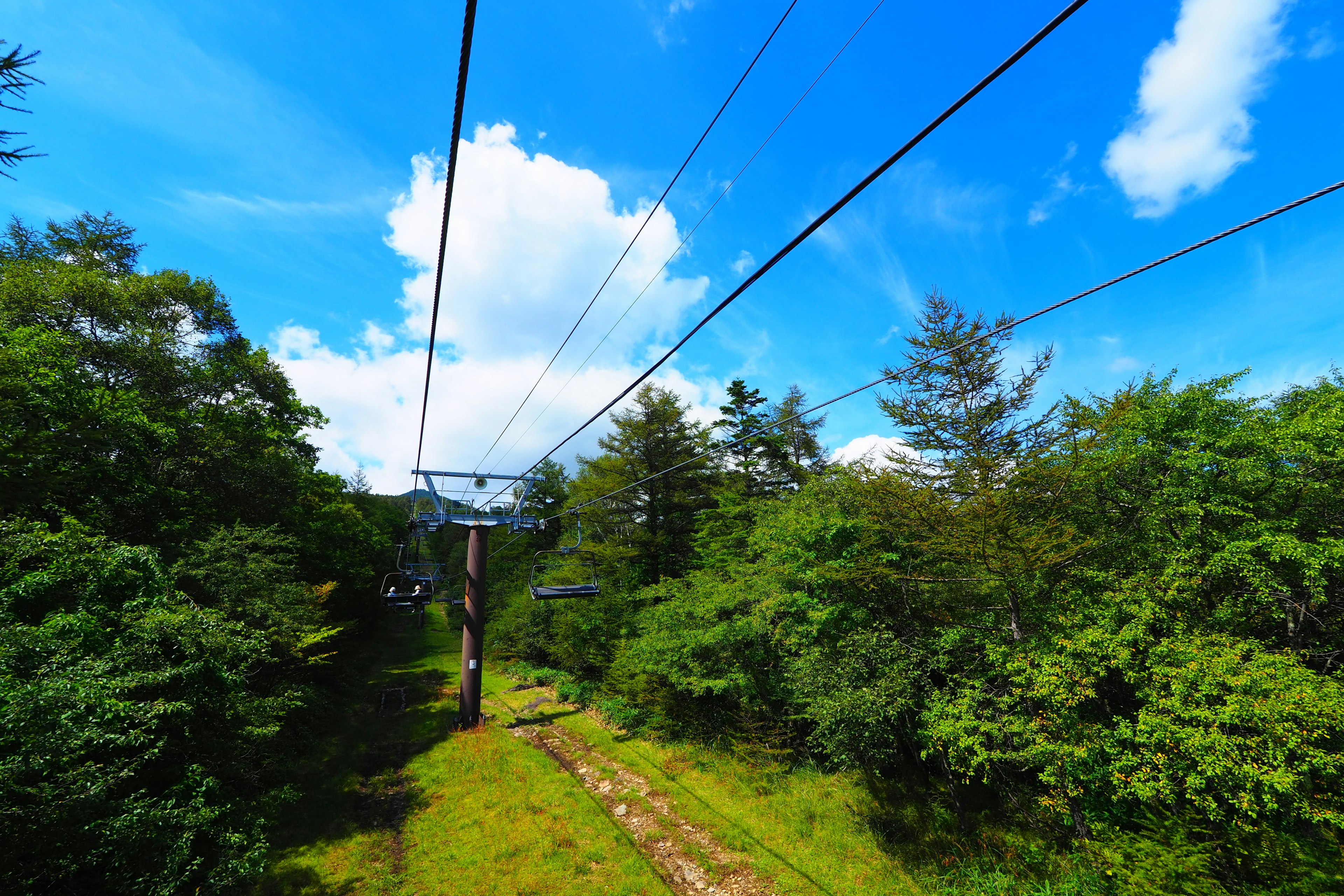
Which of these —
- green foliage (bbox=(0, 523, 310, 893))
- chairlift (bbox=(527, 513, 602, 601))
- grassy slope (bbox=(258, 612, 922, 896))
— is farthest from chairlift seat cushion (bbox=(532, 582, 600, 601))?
green foliage (bbox=(0, 523, 310, 893))

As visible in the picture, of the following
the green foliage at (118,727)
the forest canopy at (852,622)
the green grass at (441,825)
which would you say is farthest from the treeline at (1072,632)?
the green foliage at (118,727)

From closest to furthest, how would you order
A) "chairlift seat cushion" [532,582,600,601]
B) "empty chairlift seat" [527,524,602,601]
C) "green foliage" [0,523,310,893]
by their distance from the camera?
"green foliage" [0,523,310,893] < "chairlift seat cushion" [532,582,600,601] < "empty chairlift seat" [527,524,602,601]

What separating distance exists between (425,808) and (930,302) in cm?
2303

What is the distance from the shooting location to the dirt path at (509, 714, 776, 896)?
32.4 ft

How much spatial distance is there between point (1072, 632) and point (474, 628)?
18.0 m

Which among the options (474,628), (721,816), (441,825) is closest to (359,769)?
(441,825)

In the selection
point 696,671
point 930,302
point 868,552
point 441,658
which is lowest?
point 441,658

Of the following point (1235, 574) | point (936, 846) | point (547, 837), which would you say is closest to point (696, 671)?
point (547, 837)

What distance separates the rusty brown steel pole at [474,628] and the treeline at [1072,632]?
562cm

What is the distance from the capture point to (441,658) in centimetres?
3262

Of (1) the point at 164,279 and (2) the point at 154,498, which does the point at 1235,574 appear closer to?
(2) the point at 154,498

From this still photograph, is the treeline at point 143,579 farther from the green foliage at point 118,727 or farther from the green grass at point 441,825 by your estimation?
the green grass at point 441,825

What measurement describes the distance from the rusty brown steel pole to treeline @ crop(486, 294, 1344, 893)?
562 centimetres

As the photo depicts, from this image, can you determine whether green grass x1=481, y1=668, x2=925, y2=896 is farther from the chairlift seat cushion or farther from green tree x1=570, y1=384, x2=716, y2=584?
green tree x1=570, y1=384, x2=716, y2=584
